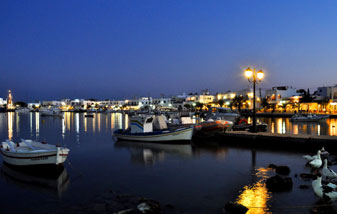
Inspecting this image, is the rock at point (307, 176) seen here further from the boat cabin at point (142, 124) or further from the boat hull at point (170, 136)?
the boat cabin at point (142, 124)

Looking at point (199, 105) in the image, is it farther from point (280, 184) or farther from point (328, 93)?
point (280, 184)

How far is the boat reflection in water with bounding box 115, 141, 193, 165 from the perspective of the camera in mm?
18766

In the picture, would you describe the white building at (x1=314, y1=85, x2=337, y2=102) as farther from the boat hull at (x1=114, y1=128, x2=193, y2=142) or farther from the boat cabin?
the boat cabin

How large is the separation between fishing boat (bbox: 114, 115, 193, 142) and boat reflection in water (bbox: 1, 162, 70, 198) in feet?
35.5

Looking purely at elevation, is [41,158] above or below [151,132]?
below

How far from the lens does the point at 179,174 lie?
1420 cm

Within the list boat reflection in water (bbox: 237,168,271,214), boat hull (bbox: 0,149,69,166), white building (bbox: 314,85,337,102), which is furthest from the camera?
white building (bbox: 314,85,337,102)

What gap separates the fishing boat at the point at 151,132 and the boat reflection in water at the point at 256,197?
12.9m

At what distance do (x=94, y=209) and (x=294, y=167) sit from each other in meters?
10.6

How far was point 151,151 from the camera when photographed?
858 inches

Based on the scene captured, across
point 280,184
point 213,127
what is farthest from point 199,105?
point 280,184

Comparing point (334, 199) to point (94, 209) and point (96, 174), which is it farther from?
point (96, 174)

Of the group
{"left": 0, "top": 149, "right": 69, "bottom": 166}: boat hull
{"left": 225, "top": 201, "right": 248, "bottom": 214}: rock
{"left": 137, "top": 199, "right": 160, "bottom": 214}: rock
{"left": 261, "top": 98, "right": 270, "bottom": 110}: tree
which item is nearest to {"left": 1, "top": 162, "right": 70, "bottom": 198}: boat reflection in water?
{"left": 0, "top": 149, "right": 69, "bottom": 166}: boat hull

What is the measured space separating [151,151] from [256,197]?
41.0 feet
